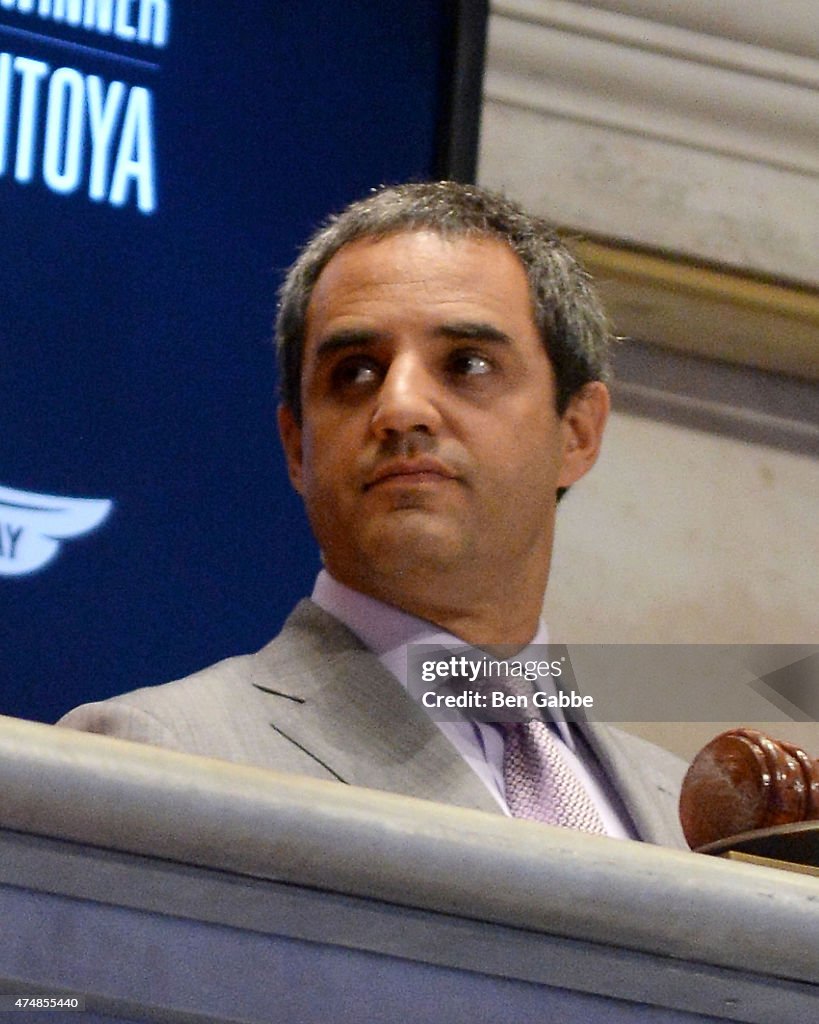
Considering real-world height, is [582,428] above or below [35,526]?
A: above

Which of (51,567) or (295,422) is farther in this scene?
(51,567)

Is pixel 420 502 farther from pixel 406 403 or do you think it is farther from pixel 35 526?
pixel 35 526

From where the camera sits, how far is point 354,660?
1667 millimetres

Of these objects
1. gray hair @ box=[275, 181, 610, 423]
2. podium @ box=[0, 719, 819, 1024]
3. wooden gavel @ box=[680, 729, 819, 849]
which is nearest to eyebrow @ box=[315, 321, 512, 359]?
gray hair @ box=[275, 181, 610, 423]

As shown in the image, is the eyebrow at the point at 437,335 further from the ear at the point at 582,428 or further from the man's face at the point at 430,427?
the ear at the point at 582,428

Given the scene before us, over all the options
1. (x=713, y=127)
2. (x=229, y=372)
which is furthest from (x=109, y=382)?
(x=713, y=127)

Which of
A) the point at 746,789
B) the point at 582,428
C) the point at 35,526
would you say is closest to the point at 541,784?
the point at 746,789

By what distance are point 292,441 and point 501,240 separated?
12.0 inches

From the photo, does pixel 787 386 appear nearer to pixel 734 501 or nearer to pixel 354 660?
pixel 734 501

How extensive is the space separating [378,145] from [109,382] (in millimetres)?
506

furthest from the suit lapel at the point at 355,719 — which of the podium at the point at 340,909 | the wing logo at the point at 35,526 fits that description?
the podium at the point at 340,909

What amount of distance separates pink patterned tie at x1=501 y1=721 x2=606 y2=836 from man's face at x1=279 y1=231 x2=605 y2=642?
17 centimetres

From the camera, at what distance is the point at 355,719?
1599mm

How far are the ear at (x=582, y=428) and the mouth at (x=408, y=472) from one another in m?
0.29
